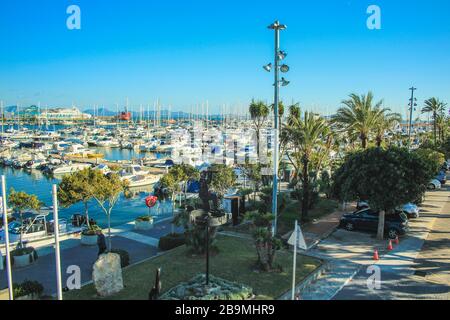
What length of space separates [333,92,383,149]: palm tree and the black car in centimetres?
877

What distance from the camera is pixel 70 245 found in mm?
18922

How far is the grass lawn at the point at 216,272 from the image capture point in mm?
12125

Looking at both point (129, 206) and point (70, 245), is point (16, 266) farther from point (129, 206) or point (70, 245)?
point (129, 206)

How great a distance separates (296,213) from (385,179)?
7764 millimetres

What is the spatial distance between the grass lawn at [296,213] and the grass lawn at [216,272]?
15.0 ft

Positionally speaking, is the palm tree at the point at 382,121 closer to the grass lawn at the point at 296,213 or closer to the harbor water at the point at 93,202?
the grass lawn at the point at 296,213

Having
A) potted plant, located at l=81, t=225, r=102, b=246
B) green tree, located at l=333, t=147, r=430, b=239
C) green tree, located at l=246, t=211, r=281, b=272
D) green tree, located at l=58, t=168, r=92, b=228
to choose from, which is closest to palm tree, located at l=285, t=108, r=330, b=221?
green tree, located at l=333, t=147, r=430, b=239

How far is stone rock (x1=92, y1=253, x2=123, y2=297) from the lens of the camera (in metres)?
11.7

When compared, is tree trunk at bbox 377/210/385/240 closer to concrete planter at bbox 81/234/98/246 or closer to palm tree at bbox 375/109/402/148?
palm tree at bbox 375/109/402/148

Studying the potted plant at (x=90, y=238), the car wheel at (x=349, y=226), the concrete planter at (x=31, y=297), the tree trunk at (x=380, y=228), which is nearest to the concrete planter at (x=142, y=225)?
the potted plant at (x=90, y=238)

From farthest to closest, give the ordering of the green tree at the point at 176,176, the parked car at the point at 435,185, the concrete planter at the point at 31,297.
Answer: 1. the parked car at the point at 435,185
2. the green tree at the point at 176,176
3. the concrete planter at the point at 31,297

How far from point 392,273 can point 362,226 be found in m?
6.18

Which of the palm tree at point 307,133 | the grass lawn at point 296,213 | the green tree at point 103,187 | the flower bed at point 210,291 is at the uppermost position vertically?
the palm tree at point 307,133
